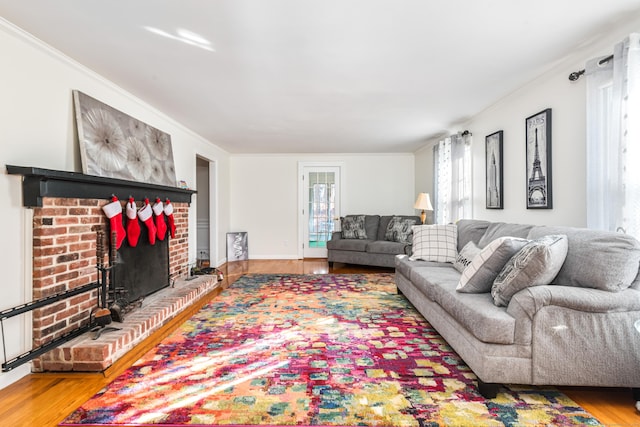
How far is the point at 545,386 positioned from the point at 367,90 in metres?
2.75

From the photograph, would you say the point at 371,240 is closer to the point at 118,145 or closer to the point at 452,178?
the point at 452,178

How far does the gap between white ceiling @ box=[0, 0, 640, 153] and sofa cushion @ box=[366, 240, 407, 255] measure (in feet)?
7.70

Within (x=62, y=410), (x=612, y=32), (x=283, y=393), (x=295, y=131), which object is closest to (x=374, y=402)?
(x=283, y=393)

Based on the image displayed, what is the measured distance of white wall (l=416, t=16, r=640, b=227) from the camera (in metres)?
2.54

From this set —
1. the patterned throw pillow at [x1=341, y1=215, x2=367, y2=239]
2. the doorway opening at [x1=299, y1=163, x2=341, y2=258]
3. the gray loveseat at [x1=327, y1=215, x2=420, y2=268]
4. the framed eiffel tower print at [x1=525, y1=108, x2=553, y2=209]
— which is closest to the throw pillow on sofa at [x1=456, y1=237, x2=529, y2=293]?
the framed eiffel tower print at [x1=525, y1=108, x2=553, y2=209]

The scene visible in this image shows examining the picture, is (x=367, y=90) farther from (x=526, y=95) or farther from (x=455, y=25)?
(x=526, y=95)

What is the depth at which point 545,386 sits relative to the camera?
1929 millimetres

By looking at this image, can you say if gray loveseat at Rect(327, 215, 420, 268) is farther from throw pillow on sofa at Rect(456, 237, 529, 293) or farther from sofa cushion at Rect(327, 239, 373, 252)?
throw pillow on sofa at Rect(456, 237, 529, 293)

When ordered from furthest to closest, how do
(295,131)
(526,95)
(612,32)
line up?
(295,131), (526,95), (612,32)

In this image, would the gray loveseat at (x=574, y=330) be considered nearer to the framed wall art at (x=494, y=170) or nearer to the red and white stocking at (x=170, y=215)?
the framed wall art at (x=494, y=170)

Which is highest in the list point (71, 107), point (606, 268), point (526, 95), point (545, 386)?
point (526, 95)

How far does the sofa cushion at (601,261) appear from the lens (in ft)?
5.82

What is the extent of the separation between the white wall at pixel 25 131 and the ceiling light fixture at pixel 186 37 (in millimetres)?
854

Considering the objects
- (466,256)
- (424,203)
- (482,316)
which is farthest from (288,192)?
(482,316)
